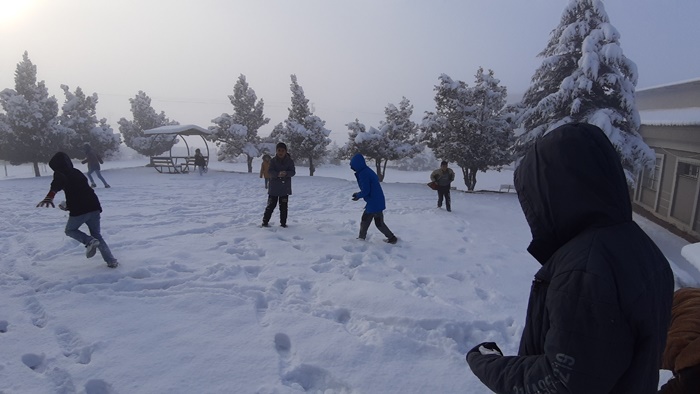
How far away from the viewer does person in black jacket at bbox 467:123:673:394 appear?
1253mm

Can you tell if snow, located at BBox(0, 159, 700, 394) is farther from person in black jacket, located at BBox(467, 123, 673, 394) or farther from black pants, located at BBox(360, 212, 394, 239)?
person in black jacket, located at BBox(467, 123, 673, 394)

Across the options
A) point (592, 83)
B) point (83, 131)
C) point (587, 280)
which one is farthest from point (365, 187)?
point (83, 131)

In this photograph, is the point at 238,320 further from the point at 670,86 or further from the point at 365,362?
the point at 670,86

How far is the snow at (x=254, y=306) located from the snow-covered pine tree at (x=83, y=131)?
2897 cm

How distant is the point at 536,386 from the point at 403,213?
10386 millimetres

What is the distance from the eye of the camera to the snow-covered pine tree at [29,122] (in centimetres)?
2616

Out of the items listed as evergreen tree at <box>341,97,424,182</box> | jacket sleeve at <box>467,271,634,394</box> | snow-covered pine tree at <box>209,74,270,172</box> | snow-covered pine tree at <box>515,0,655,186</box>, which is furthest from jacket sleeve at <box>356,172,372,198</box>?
snow-covered pine tree at <box>209,74,270,172</box>

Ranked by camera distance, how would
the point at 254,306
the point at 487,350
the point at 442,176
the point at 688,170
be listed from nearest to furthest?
the point at 487,350 < the point at 254,306 < the point at 442,176 < the point at 688,170

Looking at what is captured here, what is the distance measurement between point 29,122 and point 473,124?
30.2 meters

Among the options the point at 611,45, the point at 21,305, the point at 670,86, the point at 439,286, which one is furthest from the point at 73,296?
the point at 670,86

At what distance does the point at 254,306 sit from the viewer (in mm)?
4699

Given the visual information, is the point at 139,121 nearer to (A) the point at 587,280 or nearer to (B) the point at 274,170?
(B) the point at 274,170

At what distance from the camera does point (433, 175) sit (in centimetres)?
1173

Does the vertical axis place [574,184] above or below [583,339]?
above
